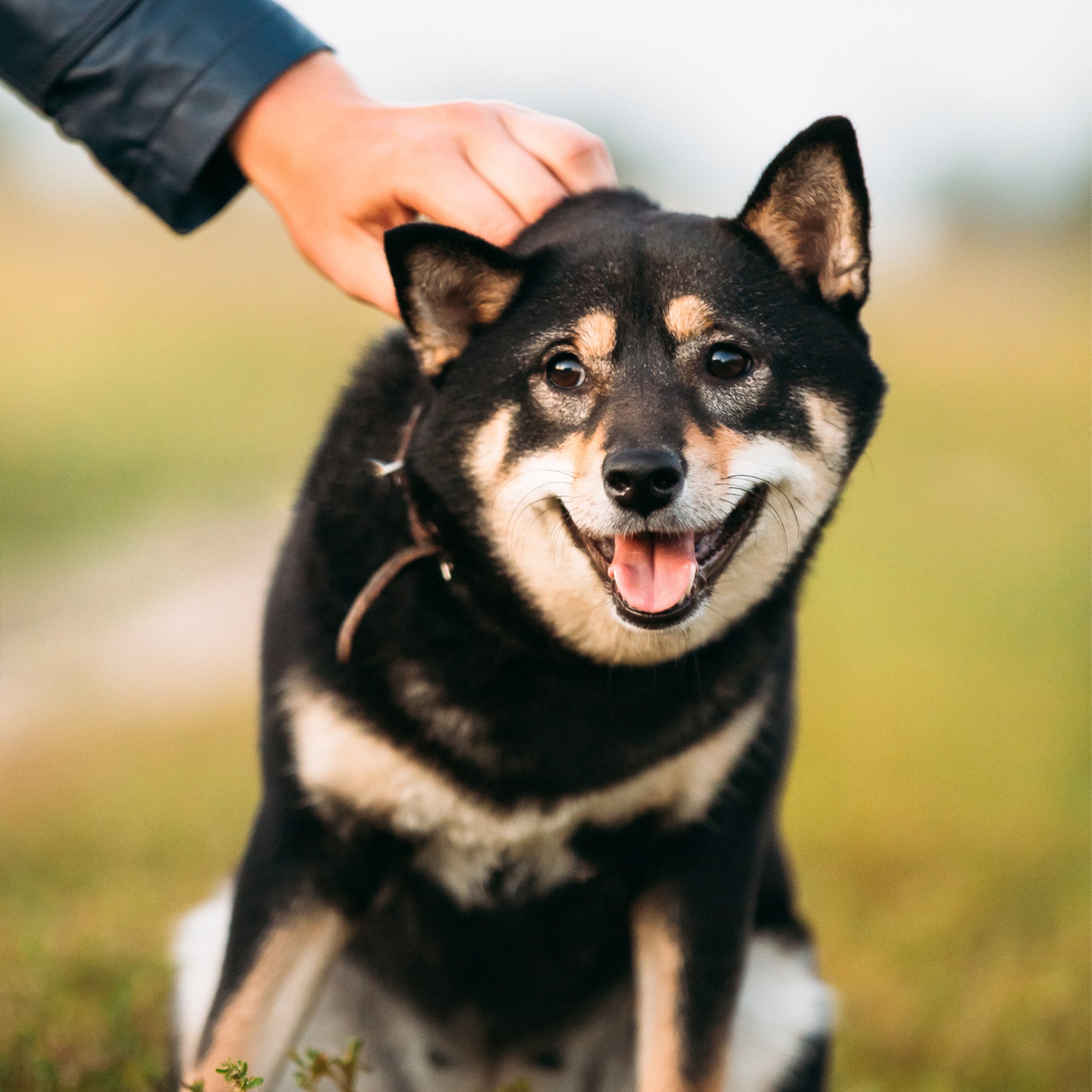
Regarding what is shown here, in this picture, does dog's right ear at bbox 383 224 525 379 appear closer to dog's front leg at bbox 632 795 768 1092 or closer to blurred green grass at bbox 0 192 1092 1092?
blurred green grass at bbox 0 192 1092 1092

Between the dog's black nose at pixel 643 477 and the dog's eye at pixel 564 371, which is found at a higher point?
the dog's eye at pixel 564 371

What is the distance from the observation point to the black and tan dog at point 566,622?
2.53m

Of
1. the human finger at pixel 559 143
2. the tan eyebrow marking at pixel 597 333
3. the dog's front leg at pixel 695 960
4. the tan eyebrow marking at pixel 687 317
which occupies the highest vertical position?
the human finger at pixel 559 143

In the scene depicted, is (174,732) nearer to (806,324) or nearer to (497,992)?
(497,992)

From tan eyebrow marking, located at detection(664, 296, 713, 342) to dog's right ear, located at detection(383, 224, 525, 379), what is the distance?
0.94ft

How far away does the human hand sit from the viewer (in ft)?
8.53

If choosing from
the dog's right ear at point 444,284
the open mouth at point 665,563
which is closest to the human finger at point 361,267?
the dog's right ear at point 444,284

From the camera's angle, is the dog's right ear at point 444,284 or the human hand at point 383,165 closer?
the dog's right ear at point 444,284

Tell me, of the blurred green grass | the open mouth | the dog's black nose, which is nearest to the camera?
the dog's black nose

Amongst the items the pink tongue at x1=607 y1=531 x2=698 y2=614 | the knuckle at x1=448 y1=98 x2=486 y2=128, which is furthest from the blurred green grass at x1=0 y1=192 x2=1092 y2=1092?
the knuckle at x1=448 y1=98 x2=486 y2=128

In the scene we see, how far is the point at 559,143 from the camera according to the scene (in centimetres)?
268

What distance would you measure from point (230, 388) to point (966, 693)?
11.5 meters

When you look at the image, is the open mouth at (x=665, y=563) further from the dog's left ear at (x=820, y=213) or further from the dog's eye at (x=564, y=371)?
the dog's left ear at (x=820, y=213)

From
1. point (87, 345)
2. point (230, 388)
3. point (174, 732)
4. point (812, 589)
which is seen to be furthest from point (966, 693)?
point (87, 345)
